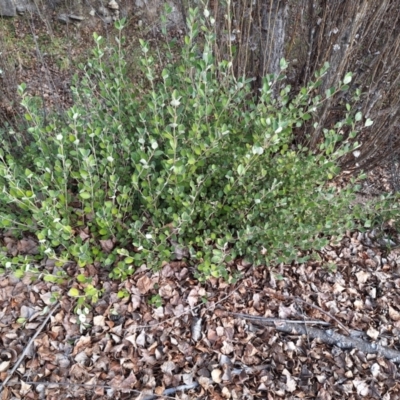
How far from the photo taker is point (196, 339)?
2117 millimetres

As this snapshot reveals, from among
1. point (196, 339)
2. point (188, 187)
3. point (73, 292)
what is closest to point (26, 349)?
point (73, 292)

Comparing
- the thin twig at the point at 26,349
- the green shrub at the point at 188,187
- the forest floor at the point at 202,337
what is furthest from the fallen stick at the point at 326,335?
the thin twig at the point at 26,349

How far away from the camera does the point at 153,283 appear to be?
2.26 m

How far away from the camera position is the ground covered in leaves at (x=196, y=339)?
76.2 inches

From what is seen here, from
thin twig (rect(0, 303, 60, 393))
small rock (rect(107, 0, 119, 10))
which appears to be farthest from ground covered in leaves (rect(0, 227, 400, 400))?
small rock (rect(107, 0, 119, 10))

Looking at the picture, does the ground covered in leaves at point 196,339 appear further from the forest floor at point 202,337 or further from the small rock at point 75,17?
the small rock at point 75,17

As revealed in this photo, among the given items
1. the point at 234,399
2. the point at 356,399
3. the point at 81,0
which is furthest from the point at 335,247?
the point at 81,0

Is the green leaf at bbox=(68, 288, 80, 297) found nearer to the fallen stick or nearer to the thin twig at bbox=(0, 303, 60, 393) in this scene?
the thin twig at bbox=(0, 303, 60, 393)

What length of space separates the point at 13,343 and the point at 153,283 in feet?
2.65

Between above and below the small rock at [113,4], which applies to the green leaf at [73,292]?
below

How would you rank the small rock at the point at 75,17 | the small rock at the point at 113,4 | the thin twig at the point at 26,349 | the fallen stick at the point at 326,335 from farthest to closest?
1. the small rock at the point at 113,4
2. the small rock at the point at 75,17
3. the fallen stick at the point at 326,335
4. the thin twig at the point at 26,349

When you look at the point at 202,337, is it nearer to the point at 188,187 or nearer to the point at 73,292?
the point at 73,292

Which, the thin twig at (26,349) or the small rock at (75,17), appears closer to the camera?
the thin twig at (26,349)

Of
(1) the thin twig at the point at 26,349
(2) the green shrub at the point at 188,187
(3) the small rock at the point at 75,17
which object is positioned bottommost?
(1) the thin twig at the point at 26,349
